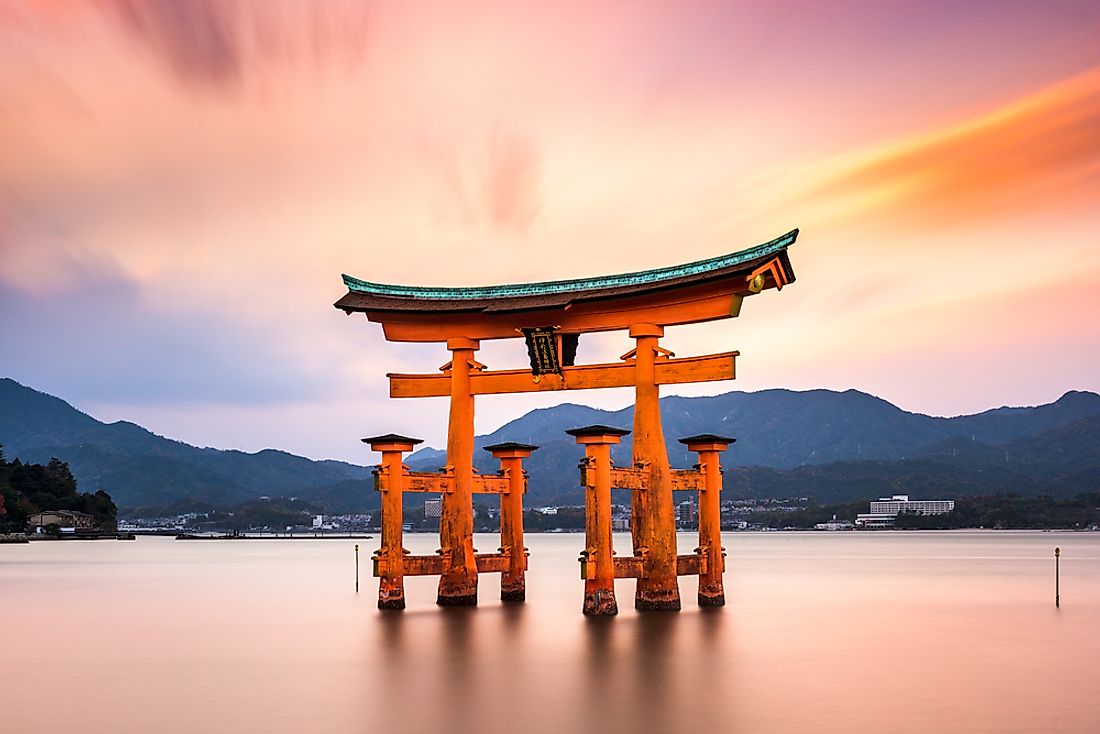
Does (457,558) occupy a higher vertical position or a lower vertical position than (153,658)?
higher

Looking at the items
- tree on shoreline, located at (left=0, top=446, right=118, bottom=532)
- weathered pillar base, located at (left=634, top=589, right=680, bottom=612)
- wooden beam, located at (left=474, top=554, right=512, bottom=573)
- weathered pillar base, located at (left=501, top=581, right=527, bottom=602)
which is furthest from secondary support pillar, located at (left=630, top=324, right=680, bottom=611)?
tree on shoreline, located at (left=0, top=446, right=118, bottom=532)

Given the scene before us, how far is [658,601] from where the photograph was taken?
2580 centimetres

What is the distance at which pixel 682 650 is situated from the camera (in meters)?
22.5

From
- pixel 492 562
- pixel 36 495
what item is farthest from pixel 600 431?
pixel 36 495

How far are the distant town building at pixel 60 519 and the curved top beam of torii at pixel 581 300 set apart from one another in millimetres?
124782

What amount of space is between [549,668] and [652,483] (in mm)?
5658

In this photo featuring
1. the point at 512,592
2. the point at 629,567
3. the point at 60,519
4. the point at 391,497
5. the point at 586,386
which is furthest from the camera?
the point at 60,519

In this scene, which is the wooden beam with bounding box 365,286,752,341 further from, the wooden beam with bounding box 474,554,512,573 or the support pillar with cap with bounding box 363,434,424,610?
the wooden beam with bounding box 474,554,512,573

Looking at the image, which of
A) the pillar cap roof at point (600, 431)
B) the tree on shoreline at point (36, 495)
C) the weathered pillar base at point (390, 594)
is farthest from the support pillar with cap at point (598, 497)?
the tree on shoreline at point (36, 495)

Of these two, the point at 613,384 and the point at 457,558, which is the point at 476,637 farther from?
the point at 613,384

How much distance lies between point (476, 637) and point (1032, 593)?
3182cm

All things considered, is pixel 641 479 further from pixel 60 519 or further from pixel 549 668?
pixel 60 519

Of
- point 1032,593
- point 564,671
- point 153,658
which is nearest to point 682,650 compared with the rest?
point 564,671

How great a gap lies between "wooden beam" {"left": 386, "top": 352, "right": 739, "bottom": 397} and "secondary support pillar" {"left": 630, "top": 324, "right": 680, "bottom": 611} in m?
0.37
